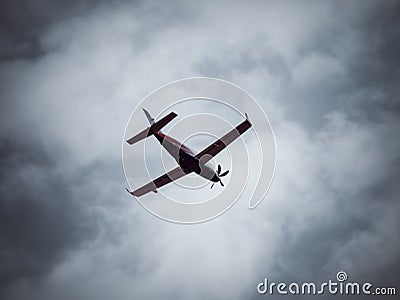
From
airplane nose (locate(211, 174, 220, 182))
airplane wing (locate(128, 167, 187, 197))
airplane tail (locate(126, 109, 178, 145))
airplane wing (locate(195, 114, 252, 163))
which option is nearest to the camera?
airplane tail (locate(126, 109, 178, 145))

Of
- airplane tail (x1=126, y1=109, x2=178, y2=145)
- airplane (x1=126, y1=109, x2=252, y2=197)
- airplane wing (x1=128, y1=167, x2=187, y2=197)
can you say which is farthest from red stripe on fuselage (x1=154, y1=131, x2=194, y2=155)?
airplane wing (x1=128, y1=167, x2=187, y2=197)

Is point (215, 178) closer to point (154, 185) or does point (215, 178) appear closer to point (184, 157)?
point (184, 157)

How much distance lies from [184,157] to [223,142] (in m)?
3.93

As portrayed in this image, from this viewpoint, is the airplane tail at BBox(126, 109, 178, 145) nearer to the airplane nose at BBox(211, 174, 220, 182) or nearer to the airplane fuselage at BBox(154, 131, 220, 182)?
the airplane fuselage at BBox(154, 131, 220, 182)

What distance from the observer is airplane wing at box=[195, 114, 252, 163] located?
153 ft

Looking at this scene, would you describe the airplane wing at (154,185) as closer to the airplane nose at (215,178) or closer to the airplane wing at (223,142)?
the airplane nose at (215,178)

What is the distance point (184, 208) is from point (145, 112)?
9781 mm

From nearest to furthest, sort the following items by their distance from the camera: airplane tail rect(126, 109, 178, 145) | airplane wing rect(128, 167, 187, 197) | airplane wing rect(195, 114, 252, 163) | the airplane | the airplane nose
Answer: airplane tail rect(126, 109, 178, 145) → the airplane → airplane wing rect(195, 114, 252, 163) → the airplane nose → airplane wing rect(128, 167, 187, 197)

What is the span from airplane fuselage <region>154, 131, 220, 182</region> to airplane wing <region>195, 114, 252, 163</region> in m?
0.60

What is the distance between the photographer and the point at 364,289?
50.2 metres

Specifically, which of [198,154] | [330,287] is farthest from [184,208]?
[330,287]

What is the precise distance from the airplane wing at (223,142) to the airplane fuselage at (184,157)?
1.97 feet

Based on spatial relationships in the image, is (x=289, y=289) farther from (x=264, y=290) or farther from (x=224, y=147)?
(x=224, y=147)

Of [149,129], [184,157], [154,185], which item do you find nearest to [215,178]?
[184,157]
